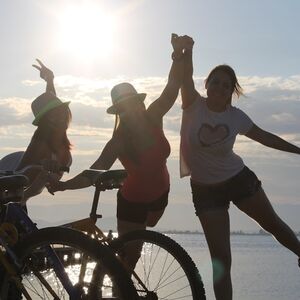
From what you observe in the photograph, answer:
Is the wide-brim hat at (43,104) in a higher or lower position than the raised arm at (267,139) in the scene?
higher

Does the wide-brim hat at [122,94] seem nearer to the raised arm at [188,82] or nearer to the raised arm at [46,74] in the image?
the raised arm at [188,82]

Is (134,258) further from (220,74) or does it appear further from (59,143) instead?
(220,74)

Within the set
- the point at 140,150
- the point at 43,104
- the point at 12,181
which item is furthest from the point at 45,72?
the point at 12,181

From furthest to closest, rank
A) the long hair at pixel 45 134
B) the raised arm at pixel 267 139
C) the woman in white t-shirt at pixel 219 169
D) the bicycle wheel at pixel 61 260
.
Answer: the raised arm at pixel 267 139 < the woman in white t-shirt at pixel 219 169 < the long hair at pixel 45 134 < the bicycle wheel at pixel 61 260

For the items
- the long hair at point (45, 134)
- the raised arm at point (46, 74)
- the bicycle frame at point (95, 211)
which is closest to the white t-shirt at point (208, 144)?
the bicycle frame at point (95, 211)

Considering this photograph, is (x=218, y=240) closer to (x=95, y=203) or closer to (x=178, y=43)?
(x=95, y=203)

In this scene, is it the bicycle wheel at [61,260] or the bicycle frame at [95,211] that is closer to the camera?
the bicycle wheel at [61,260]

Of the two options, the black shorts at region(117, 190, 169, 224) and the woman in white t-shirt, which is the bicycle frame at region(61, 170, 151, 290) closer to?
the black shorts at region(117, 190, 169, 224)

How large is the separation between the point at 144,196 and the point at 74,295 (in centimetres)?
172

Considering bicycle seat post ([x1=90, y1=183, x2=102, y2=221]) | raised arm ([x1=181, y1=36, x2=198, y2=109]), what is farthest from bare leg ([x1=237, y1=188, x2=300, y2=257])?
bicycle seat post ([x1=90, y1=183, x2=102, y2=221])

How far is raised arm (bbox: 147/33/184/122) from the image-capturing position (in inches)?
205

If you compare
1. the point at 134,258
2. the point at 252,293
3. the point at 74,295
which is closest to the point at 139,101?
the point at 134,258

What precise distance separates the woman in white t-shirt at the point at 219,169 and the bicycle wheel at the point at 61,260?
1.33 metres

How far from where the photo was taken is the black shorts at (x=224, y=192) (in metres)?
5.18
